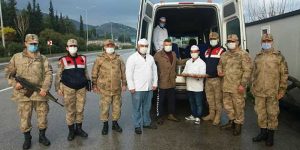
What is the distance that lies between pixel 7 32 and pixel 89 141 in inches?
1827

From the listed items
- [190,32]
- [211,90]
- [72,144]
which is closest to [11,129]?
[72,144]

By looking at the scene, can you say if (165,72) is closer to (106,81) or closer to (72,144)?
(106,81)

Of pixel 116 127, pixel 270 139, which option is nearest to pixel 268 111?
pixel 270 139

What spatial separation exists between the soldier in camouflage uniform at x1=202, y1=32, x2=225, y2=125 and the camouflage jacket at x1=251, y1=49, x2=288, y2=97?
48.6 inches

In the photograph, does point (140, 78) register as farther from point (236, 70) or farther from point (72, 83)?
point (236, 70)

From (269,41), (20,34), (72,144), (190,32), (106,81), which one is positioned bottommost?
(72,144)

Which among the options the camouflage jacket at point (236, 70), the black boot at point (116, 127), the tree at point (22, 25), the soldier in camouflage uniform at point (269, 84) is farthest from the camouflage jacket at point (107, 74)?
the tree at point (22, 25)

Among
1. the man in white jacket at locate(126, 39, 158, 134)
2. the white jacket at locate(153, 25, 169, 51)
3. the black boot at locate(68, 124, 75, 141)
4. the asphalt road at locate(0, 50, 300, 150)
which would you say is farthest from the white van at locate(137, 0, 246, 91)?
the black boot at locate(68, 124, 75, 141)

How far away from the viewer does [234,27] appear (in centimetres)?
771

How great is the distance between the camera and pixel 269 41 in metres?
6.03

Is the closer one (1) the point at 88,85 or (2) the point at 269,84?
(2) the point at 269,84

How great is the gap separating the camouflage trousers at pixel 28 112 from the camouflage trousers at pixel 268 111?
142 inches

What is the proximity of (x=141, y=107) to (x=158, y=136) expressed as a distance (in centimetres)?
80

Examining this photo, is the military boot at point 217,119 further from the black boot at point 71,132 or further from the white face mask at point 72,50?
the white face mask at point 72,50
